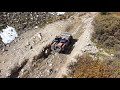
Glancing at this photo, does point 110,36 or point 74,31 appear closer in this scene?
point 110,36

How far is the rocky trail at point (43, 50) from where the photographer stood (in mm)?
18312

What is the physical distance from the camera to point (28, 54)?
20.0 m

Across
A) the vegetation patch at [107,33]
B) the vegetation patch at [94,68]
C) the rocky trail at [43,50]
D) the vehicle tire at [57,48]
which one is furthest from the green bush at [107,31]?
the vehicle tire at [57,48]

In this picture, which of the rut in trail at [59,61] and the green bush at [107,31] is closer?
the rut in trail at [59,61]

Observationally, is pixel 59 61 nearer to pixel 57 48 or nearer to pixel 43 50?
pixel 57 48

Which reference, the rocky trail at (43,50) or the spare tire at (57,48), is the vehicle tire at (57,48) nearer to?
the spare tire at (57,48)

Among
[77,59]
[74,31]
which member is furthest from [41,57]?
[74,31]

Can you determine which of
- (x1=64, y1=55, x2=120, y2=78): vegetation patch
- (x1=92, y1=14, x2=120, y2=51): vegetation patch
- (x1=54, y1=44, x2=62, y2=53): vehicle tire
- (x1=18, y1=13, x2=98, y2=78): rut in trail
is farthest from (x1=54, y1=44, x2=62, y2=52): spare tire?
(x1=92, y1=14, x2=120, y2=51): vegetation patch

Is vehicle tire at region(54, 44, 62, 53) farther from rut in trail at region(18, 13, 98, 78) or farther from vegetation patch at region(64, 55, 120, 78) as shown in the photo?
vegetation patch at region(64, 55, 120, 78)

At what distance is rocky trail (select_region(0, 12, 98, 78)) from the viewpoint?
60.1ft

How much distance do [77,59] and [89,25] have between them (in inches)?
178

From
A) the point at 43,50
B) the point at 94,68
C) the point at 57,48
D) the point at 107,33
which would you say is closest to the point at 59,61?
the point at 57,48
